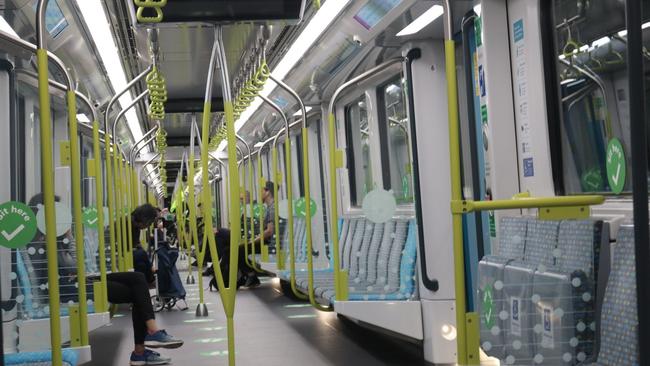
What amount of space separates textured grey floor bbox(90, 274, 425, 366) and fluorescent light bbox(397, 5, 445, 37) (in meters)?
2.52

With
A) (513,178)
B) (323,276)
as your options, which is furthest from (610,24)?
(323,276)

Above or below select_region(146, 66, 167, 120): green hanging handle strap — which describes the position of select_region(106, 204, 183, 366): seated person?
below

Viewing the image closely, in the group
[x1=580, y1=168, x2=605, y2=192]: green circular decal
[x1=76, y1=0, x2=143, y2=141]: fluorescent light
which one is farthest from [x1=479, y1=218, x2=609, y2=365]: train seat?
[x1=76, y1=0, x2=143, y2=141]: fluorescent light

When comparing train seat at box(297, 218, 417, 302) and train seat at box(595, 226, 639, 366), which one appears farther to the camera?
train seat at box(297, 218, 417, 302)

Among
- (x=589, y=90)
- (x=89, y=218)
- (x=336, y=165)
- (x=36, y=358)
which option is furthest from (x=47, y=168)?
(x=89, y=218)

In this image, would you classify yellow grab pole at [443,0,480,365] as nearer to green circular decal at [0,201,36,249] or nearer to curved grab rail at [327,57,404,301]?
green circular decal at [0,201,36,249]

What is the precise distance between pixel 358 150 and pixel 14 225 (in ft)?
20.7

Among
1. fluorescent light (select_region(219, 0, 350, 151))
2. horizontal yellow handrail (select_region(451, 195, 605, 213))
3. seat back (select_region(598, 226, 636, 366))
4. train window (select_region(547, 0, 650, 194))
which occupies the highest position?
fluorescent light (select_region(219, 0, 350, 151))

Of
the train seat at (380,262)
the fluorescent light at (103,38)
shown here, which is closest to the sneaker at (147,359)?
the train seat at (380,262)

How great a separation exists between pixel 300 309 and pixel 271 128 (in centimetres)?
401

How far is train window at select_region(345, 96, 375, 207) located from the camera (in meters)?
9.21

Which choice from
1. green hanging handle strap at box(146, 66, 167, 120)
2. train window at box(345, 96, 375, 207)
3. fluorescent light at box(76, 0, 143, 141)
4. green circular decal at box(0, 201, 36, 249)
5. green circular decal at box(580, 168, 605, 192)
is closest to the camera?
green circular decal at box(0, 201, 36, 249)

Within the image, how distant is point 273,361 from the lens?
6.63 metres

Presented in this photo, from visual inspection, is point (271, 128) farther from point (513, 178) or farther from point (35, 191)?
point (513, 178)
